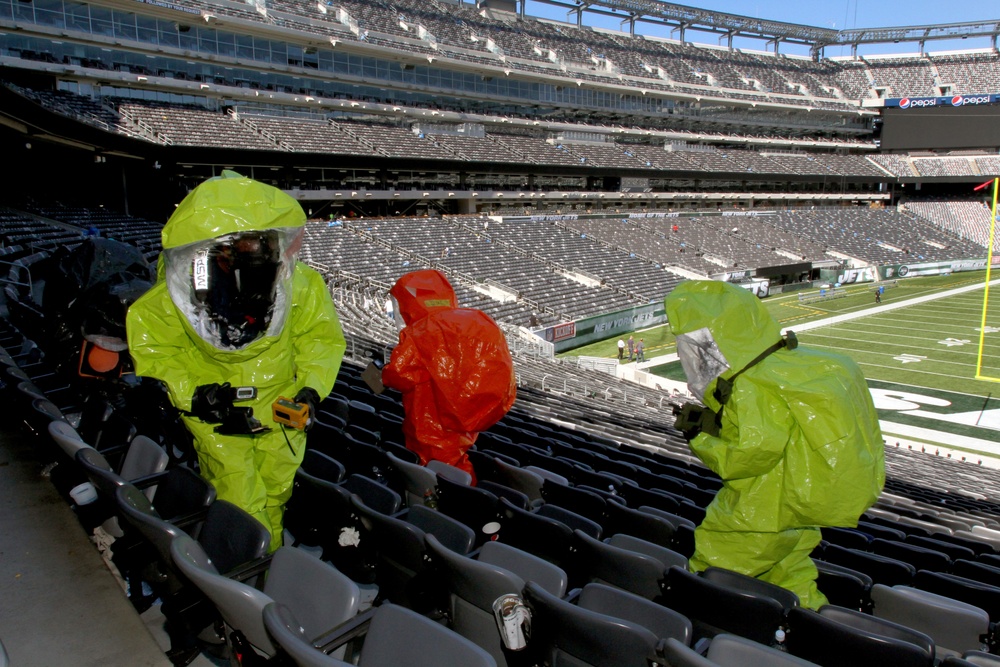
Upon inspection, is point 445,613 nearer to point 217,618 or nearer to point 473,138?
point 217,618

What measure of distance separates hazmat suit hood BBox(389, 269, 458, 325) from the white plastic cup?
2.88 m

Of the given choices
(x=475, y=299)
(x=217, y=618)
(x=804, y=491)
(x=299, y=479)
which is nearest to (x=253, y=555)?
(x=217, y=618)

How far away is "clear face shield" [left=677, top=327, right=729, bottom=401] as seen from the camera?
3.44 metres

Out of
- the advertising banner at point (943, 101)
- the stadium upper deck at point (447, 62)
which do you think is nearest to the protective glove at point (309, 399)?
the stadium upper deck at point (447, 62)

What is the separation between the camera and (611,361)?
73.9ft

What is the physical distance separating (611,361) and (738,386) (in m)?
19.4

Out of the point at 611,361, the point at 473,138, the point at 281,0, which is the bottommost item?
the point at 611,361

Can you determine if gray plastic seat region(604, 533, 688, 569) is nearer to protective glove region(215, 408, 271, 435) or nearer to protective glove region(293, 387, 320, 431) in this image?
protective glove region(293, 387, 320, 431)

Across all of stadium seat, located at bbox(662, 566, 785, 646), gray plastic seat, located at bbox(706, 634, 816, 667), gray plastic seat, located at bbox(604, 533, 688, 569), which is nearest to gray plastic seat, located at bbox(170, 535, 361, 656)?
gray plastic seat, located at bbox(706, 634, 816, 667)

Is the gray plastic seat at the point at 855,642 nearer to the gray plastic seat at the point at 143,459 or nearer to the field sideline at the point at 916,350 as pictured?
the gray plastic seat at the point at 143,459

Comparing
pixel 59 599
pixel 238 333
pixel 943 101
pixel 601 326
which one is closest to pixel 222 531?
pixel 59 599

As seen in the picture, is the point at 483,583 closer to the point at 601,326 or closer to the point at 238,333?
the point at 238,333

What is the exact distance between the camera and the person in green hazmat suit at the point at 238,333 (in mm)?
3357

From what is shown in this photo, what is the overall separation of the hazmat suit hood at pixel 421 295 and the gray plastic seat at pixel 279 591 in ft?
10.4
